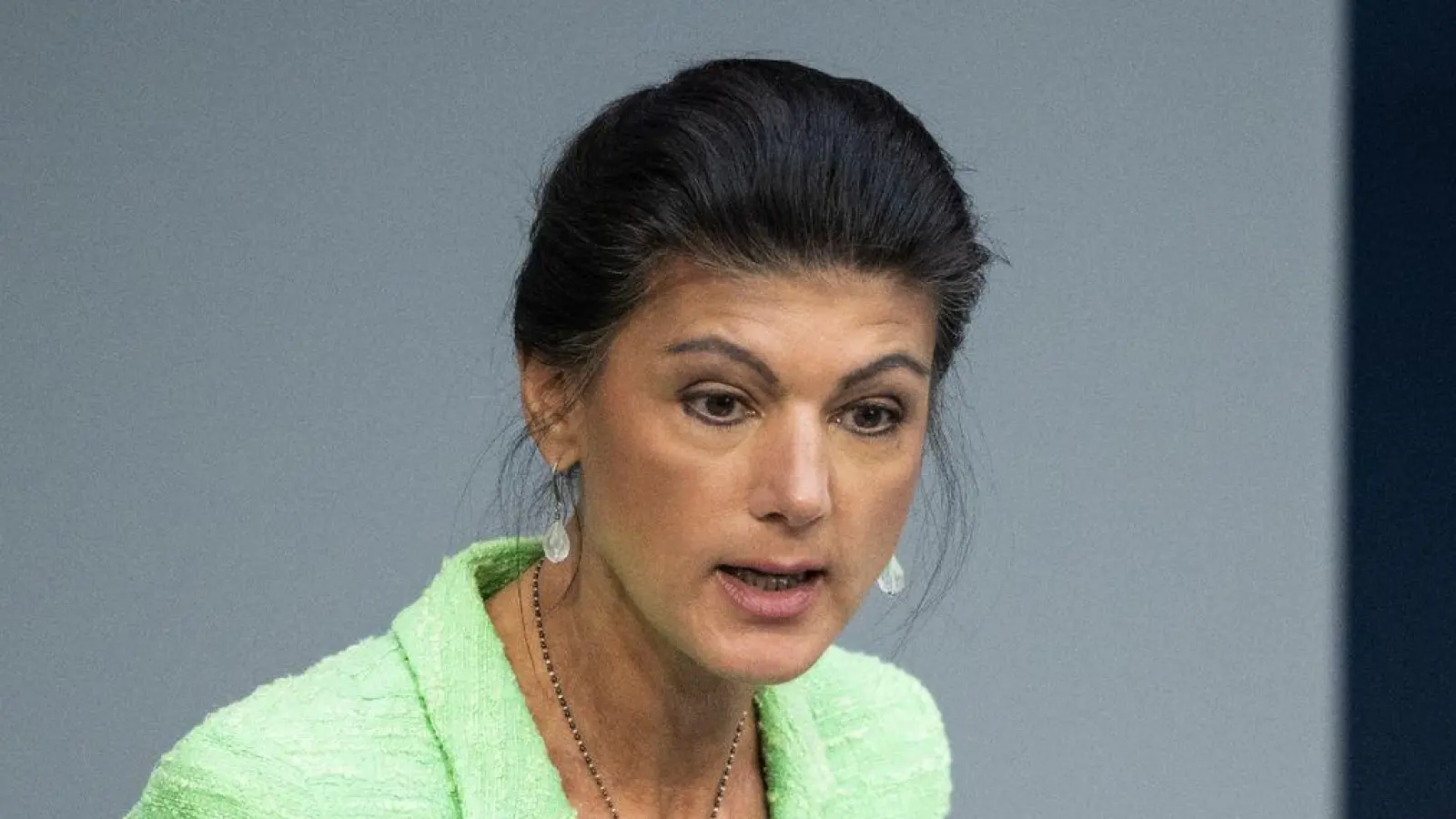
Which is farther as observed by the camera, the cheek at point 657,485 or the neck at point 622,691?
the neck at point 622,691

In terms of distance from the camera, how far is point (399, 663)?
1476mm

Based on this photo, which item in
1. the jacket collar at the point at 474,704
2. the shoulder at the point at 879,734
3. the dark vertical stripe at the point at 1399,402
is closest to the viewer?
the jacket collar at the point at 474,704

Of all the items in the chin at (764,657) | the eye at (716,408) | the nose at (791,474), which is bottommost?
the chin at (764,657)

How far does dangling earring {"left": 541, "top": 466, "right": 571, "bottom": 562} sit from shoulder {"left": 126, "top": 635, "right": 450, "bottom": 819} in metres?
0.12

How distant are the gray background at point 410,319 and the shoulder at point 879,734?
16.1 inches

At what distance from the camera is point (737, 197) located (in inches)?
53.9

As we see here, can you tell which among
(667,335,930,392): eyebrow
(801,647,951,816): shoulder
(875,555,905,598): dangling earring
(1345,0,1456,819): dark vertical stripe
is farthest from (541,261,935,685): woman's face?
(1345,0,1456,819): dark vertical stripe

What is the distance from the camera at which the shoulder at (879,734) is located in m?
1.72

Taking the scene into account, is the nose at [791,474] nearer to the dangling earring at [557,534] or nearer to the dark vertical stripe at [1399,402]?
the dangling earring at [557,534]

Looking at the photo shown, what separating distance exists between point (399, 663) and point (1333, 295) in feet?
4.28

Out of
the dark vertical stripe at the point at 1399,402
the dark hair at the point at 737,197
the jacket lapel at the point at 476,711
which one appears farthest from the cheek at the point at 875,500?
the dark vertical stripe at the point at 1399,402

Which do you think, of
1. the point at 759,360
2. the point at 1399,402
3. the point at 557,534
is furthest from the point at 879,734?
the point at 1399,402

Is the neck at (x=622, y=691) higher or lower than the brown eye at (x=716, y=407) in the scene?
lower

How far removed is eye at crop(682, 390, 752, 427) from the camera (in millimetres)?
1363
